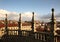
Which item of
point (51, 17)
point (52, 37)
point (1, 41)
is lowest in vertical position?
point (1, 41)

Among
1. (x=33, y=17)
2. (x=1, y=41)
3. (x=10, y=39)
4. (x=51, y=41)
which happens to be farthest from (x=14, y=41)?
(x=51, y=41)

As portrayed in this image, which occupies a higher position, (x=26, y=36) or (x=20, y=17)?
(x=20, y=17)

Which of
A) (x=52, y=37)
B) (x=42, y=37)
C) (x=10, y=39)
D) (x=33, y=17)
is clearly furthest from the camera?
(x=10, y=39)

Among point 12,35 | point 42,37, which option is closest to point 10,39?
point 12,35

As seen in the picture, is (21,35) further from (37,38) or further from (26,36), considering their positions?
(37,38)

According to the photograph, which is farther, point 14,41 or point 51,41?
point 14,41

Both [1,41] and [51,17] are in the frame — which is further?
[1,41]

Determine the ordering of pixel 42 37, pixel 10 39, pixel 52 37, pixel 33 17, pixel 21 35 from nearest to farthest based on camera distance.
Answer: pixel 52 37, pixel 42 37, pixel 33 17, pixel 21 35, pixel 10 39

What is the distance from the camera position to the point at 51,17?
35.9ft

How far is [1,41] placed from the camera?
727 inches

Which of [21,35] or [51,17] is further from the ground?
[51,17]

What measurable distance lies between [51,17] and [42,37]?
2493mm

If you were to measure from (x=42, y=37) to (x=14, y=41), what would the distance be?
17.5 feet

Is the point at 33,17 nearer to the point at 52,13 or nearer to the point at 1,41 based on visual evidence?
the point at 52,13
